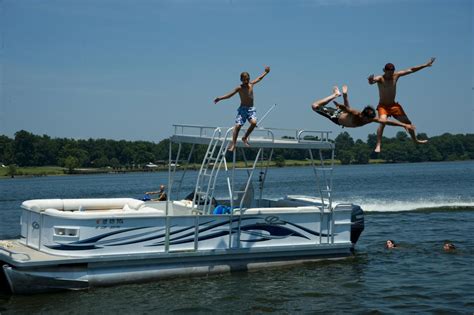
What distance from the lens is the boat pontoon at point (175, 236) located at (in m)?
12.6

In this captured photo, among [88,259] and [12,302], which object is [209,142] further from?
[12,302]

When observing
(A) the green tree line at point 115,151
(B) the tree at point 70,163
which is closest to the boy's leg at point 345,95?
(A) the green tree line at point 115,151

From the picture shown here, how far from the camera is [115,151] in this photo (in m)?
96.2

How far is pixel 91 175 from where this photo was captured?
101188 mm

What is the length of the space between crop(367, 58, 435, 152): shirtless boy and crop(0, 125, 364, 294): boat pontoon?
4.15 meters

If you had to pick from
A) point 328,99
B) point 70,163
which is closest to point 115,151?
point 70,163

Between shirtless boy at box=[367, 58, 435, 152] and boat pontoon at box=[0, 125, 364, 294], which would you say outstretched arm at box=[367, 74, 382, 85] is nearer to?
shirtless boy at box=[367, 58, 435, 152]

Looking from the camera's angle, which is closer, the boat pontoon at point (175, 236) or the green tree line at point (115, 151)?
the boat pontoon at point (175, 236)

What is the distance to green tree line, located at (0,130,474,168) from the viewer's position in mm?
85188

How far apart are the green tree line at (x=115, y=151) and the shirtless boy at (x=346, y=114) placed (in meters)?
69.4

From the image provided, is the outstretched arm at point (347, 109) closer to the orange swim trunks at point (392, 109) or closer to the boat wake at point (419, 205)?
the orange swim trunks at point (392, 109)

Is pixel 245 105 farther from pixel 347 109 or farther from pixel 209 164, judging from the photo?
pixel 347 109

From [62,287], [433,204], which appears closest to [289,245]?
[62,287]

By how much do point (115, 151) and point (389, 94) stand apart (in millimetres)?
88909
